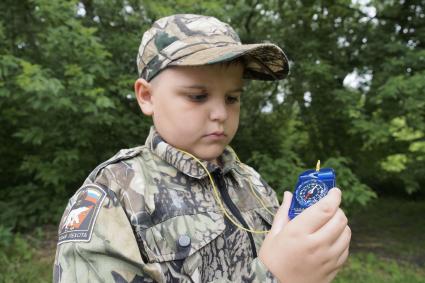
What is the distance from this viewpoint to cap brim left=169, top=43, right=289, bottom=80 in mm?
1176

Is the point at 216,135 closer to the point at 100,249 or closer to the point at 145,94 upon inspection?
the point at 145,94

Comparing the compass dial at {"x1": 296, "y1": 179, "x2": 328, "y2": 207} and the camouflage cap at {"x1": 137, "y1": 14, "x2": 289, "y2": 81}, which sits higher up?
the camouflage cap at {"x1": 137, "y1": 14, "x2": 289, "y2": 81}

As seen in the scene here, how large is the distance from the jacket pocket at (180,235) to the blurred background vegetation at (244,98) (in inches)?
108

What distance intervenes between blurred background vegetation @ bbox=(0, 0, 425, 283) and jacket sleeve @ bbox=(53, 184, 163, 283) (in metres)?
2.72

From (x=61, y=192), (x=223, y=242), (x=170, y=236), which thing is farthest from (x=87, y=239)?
(x=61, y=192)

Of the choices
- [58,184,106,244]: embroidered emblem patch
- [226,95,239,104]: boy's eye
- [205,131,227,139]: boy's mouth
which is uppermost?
[226,95,239,104]: boy's eye

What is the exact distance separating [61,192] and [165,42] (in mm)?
4326

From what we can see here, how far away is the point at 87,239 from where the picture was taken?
3.38ft

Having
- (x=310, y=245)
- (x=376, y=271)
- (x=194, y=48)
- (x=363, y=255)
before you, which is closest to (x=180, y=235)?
(x=310, y=245)

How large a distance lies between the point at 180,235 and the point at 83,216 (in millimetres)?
268

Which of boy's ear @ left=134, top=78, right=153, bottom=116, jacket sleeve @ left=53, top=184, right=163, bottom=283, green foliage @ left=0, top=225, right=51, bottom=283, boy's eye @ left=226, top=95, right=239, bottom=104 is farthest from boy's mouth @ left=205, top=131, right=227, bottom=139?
green foliage @ left=0, top=225, right=51, bottom=283

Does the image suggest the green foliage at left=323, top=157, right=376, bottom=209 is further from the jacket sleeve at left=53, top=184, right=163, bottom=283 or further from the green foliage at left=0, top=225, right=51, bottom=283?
the jacket sleeve at left=53, top=184, right=163, bottom=283

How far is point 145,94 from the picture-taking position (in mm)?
1324

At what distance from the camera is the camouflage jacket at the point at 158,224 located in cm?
103
